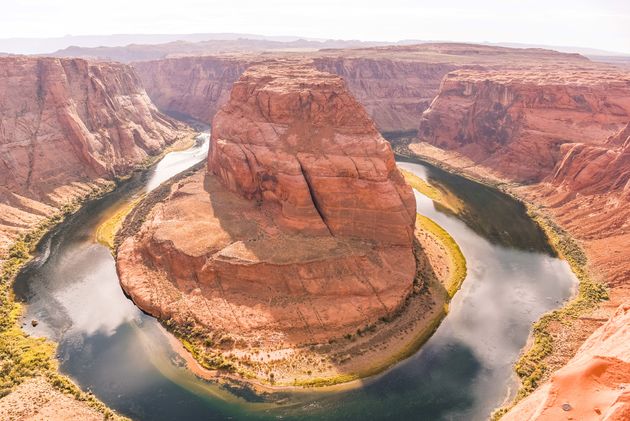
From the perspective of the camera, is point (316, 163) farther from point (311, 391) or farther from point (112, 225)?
point (112, 225)

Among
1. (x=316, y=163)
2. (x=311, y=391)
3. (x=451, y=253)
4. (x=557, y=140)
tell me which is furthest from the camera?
(x=557, y=140)

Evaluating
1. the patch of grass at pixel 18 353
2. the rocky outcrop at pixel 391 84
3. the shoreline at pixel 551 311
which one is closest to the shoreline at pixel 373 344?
the shoreline at pixel 551 311

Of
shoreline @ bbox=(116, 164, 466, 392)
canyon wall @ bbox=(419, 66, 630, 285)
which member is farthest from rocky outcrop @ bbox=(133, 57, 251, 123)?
shoreline @ bbox=(116, 164, 466, 392)

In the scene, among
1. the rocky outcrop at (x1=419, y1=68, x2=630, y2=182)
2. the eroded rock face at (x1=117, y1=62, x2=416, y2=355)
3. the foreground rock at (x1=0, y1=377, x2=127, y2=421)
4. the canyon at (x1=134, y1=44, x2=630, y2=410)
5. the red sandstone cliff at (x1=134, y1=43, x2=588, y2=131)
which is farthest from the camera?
the red sandstone cliff at (x1=134, y1=43, x2=588, y2=131)

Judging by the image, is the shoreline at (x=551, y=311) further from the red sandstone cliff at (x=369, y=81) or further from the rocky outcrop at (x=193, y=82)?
the rocky outcrop at (x=193, y=82)

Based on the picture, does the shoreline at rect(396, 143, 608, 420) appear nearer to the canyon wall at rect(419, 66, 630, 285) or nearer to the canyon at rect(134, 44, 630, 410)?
the canyon at rect(134, 44, 630, 410)

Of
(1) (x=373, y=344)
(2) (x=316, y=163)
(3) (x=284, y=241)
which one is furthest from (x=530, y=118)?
(1) (x=373, y=344)
